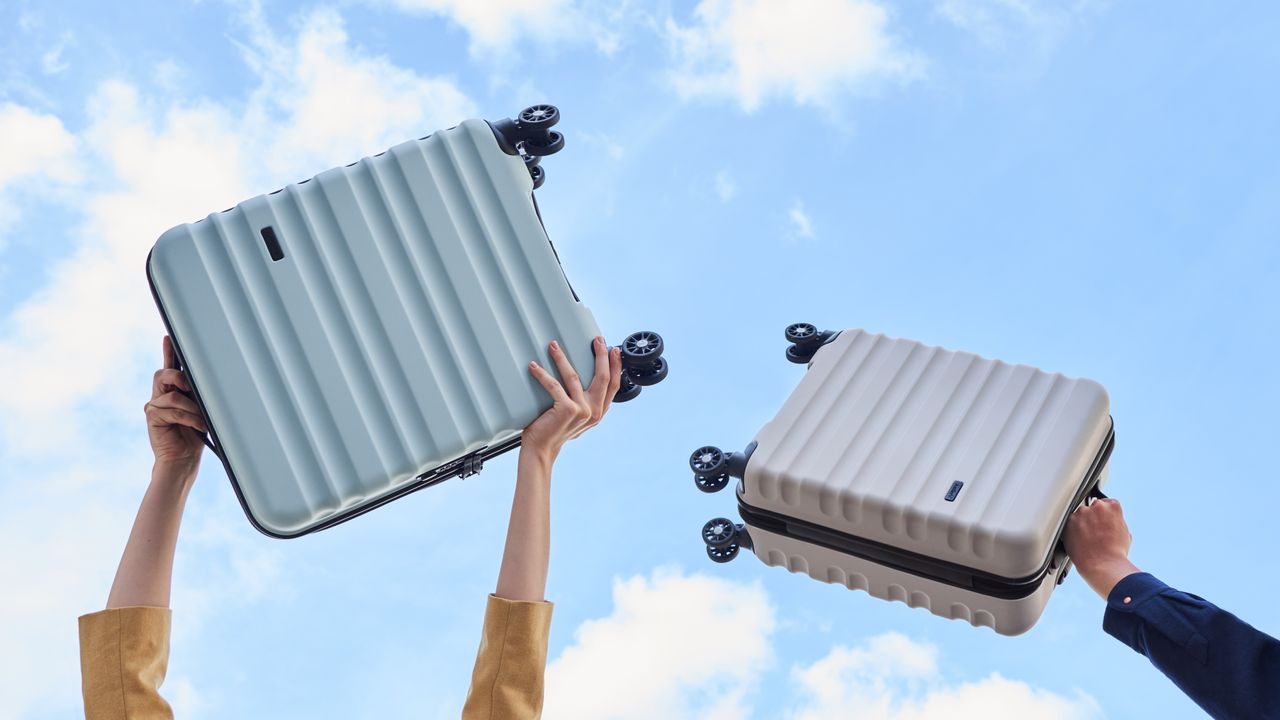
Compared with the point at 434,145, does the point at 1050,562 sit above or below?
below

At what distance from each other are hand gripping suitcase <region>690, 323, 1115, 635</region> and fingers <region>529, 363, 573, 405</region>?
51 cm

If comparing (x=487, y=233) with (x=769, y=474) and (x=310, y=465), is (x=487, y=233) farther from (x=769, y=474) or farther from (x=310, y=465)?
(x=769, y=474)

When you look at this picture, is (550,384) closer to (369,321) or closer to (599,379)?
(599,379)

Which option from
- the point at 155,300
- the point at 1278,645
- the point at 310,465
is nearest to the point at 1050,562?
the point at 1278,645

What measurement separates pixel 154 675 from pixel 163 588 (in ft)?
0.64

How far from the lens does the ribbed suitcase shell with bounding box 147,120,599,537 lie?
109 inches

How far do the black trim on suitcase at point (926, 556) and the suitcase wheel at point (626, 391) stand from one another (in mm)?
400

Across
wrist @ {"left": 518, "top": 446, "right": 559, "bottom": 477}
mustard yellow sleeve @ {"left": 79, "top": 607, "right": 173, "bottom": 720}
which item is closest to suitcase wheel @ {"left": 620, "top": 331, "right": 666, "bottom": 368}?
wrist @ {"left": 518, "top": 446, "right": 559, "bottom": 477}

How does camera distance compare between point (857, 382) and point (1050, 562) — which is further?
point (857, 382)

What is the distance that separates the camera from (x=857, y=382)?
130 inches

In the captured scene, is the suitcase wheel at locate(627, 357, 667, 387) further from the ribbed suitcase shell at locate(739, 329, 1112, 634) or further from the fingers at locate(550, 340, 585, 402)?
the ribbed suitcase shell at locate(739, 329, 1112, 634)

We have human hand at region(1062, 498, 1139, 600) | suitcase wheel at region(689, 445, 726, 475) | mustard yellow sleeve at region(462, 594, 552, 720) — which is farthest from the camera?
suitcase wheel at region(689, 445, 726, 475)

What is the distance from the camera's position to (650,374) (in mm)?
3029

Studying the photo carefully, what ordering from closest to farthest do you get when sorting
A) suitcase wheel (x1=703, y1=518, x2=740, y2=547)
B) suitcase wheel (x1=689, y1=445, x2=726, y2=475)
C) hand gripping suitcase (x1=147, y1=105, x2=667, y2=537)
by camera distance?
1. hand gripping suitcase (x1=147, y1=105, x2=667, y2=537)
2. suitcase wheel (x1=689, y1=445, x2=726, y2=475)
3. suitcase wheel (x1=703, y1=518, x2=740, y2=547)
